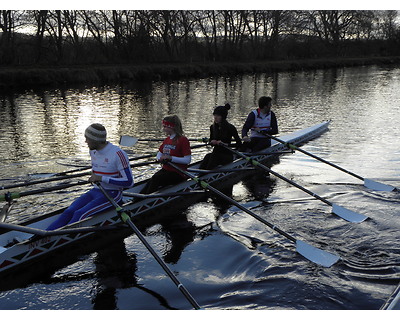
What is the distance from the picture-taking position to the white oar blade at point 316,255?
5.50 m

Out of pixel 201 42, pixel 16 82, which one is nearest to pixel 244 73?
pixel 201 42

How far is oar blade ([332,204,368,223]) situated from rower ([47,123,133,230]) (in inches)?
144

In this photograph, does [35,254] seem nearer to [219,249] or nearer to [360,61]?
[219,249]

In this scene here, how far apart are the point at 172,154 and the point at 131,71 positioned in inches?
1060

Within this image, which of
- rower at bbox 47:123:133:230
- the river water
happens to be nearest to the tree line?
the river water

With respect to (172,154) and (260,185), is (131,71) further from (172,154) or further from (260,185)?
(172,154)

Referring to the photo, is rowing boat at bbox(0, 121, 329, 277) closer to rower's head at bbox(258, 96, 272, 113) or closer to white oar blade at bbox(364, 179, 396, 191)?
rower's head at bbox(258, 96, 272, 113)

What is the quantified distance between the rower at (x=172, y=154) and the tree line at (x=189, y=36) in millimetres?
24351

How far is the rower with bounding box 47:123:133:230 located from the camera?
5797 millimetres

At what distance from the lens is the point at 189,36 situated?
40406 mm

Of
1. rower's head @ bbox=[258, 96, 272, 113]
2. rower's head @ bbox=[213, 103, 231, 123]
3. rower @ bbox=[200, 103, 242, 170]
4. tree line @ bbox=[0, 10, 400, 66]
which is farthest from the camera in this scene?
tree line @ bbox=[0, 10, 400, 66]

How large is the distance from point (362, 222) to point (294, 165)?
3860 millimetres

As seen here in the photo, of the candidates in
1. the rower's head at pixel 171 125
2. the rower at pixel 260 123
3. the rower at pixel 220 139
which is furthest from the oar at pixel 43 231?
the rower at pixel 260 123

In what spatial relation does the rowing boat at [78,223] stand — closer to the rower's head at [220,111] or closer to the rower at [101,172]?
the rower at [101,172]
